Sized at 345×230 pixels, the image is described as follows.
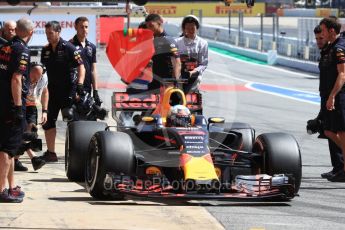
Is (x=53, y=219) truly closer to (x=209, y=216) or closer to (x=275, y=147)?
(x=209, y=216)

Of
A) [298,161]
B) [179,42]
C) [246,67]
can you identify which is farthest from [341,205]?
[246,67]

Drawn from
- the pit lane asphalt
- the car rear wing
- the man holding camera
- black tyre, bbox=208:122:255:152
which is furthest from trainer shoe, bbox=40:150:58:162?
the man holding camera

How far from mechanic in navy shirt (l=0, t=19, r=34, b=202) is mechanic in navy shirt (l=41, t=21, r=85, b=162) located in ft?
9.50

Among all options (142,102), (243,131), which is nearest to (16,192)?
(142,102)

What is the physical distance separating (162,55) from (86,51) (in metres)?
1.04

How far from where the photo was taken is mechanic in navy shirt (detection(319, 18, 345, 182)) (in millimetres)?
10711

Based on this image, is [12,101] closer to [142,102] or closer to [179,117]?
[179,117]

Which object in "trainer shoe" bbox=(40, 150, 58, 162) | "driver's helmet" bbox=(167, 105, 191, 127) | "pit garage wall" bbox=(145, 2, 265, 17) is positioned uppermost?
"driver's helmet" bbox=(167, 105, 191, 127)

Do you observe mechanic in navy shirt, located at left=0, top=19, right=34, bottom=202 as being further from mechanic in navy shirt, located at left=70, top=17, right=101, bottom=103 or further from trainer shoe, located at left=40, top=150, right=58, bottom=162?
mechanic in navy shirt, located at left=70, top=17, right=101, bottom=103

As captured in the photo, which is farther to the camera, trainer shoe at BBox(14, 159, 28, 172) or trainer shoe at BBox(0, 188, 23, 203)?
trainer shoe at BBox(14, 159, 28, 172)

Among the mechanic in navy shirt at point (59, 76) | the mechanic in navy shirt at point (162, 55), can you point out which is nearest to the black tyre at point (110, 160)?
the mechanic in navy shirt at point (162, 55)

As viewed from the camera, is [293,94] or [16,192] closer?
[16,192]

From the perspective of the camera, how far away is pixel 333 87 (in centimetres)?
1076

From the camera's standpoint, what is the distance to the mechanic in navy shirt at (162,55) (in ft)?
38.7
